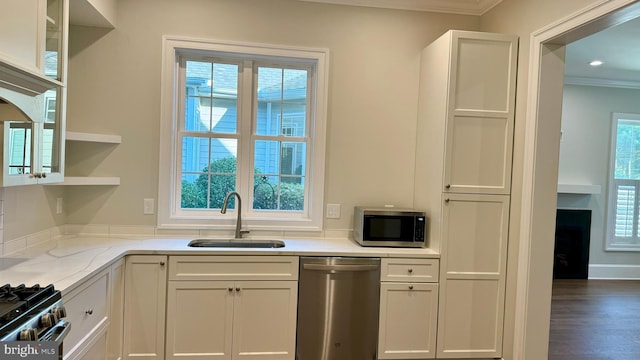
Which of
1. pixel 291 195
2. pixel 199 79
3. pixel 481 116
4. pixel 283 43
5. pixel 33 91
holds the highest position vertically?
pixel 283 43

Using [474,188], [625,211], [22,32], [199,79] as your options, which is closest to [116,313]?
[22,32]

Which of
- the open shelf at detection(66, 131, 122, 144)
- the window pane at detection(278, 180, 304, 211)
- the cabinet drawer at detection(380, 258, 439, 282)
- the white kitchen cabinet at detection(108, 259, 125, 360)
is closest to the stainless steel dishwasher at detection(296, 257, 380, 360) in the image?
the cabinet drawer at detection(380, 258, 439, 282)

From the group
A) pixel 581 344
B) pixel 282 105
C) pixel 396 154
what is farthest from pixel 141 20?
pixel 581 344

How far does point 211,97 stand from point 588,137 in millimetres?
5016

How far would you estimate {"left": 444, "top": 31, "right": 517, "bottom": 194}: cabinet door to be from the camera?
2.62 m

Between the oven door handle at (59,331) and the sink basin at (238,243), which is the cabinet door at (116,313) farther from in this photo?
the oven door handle at (59,331)

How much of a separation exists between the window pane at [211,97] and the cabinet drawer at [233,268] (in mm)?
1123

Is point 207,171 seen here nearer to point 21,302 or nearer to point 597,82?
point 21,302

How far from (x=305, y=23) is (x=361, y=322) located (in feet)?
7.60

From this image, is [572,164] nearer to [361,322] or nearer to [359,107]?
[359,107]

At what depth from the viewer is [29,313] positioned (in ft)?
4.43

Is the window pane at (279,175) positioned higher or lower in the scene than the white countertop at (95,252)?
A: higher

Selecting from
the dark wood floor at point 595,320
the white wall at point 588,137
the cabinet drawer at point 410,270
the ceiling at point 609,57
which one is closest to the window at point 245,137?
the cabinet drawer at point 410,270

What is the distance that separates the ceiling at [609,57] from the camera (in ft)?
11.6
